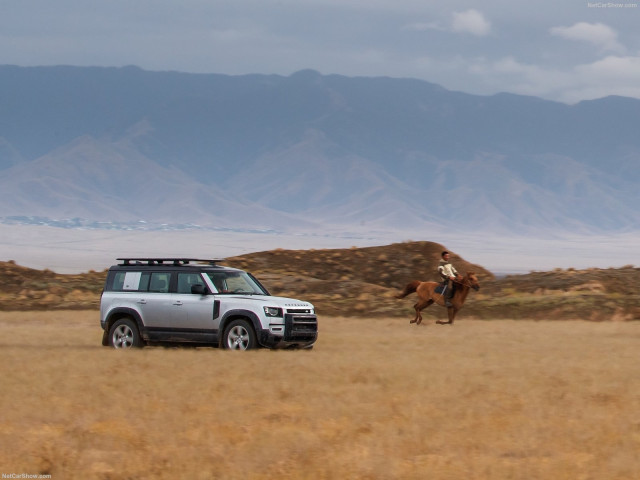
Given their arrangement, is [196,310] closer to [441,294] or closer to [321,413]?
[321,413]

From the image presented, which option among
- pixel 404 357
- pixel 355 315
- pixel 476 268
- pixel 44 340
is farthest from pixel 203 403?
pixel 476 268

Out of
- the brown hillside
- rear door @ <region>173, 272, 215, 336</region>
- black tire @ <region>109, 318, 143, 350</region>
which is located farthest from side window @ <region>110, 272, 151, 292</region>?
the brown hillside

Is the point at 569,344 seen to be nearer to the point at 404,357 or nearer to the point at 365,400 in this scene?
the point at 404,357

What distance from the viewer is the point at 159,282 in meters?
23.0

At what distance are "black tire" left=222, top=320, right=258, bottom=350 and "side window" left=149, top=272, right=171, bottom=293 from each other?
169 centimetres

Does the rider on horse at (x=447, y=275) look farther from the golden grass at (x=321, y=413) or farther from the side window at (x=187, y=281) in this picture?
the side window at (x=187, y=281)

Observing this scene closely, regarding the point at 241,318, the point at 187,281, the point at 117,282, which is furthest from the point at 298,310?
the point at 117,282

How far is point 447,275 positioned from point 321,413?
1782 centimetres

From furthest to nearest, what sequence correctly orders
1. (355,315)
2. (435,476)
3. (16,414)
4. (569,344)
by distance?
1. (355,315)
2. (569,344)
3. (16,414)
4. (435,476)

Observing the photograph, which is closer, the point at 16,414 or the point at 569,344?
the point at 16,414

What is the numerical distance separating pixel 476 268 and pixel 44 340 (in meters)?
29.1

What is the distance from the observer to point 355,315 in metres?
39.2

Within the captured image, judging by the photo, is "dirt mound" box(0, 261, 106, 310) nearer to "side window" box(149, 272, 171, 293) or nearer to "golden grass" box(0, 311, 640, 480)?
"side window" box(149, 272, 171, 293)

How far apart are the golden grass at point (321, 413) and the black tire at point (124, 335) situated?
15.2 inches
